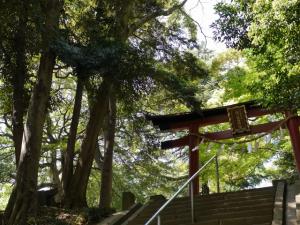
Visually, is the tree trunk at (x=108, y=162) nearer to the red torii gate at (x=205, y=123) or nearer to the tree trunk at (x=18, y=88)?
the red torii gate at (x=205, y=123)

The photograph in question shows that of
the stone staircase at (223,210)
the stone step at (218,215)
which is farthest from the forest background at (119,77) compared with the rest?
the stone step at (218,215)

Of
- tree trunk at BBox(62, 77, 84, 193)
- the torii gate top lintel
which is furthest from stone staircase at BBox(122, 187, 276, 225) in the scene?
the torii gate top lintel

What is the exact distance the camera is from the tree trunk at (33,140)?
8938 mm

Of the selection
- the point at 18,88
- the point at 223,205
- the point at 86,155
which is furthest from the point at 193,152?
the point at 18,88

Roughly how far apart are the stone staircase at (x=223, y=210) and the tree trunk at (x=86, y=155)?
2.03 m

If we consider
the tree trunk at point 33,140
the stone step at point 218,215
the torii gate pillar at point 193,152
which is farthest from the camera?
the torii gate pillar at point 193,152

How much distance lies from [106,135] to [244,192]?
6162 millimetres

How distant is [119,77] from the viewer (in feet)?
32.9

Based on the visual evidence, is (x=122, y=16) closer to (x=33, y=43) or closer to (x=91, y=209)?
(x=33, y=43)

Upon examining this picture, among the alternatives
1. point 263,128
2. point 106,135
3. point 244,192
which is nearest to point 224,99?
point 263,128

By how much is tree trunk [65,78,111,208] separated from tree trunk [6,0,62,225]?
59.7 inches

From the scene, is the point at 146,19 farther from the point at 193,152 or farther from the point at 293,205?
the point at 293,205

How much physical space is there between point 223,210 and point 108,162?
5960mm

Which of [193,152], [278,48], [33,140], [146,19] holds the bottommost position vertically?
[33,140]
